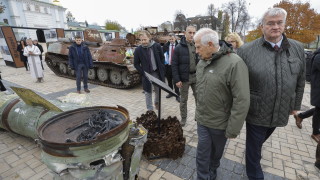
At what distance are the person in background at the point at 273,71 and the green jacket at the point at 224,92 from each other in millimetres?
225

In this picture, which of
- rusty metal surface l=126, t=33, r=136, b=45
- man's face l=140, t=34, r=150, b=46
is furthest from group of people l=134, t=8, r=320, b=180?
rusty metal surface l=126, t=33, r=136, b=45

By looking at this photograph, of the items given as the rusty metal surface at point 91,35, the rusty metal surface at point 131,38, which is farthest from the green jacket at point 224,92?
the rusty metal surface at point 91,35

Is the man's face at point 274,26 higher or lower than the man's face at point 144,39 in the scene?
higher

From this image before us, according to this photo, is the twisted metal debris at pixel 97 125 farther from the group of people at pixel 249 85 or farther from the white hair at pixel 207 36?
the white hair at pixel 207 36

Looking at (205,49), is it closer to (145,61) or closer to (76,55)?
(145,61)

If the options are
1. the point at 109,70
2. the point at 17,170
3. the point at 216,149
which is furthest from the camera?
the point at 109,70

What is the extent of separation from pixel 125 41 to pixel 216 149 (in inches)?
276

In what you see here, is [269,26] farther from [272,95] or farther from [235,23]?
[235,23]

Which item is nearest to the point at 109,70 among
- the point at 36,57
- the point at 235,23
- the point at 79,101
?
the point at 36,57

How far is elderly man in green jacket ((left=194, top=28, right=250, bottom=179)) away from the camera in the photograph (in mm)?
1786

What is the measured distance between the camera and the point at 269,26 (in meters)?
1.85

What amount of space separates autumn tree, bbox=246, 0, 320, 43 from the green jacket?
70.5 feet

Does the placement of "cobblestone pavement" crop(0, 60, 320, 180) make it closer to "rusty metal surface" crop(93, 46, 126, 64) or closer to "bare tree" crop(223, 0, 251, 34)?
"rusty metal surface" crop(93, 46, 126, 64)

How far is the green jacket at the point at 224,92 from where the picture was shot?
1.78 meters
